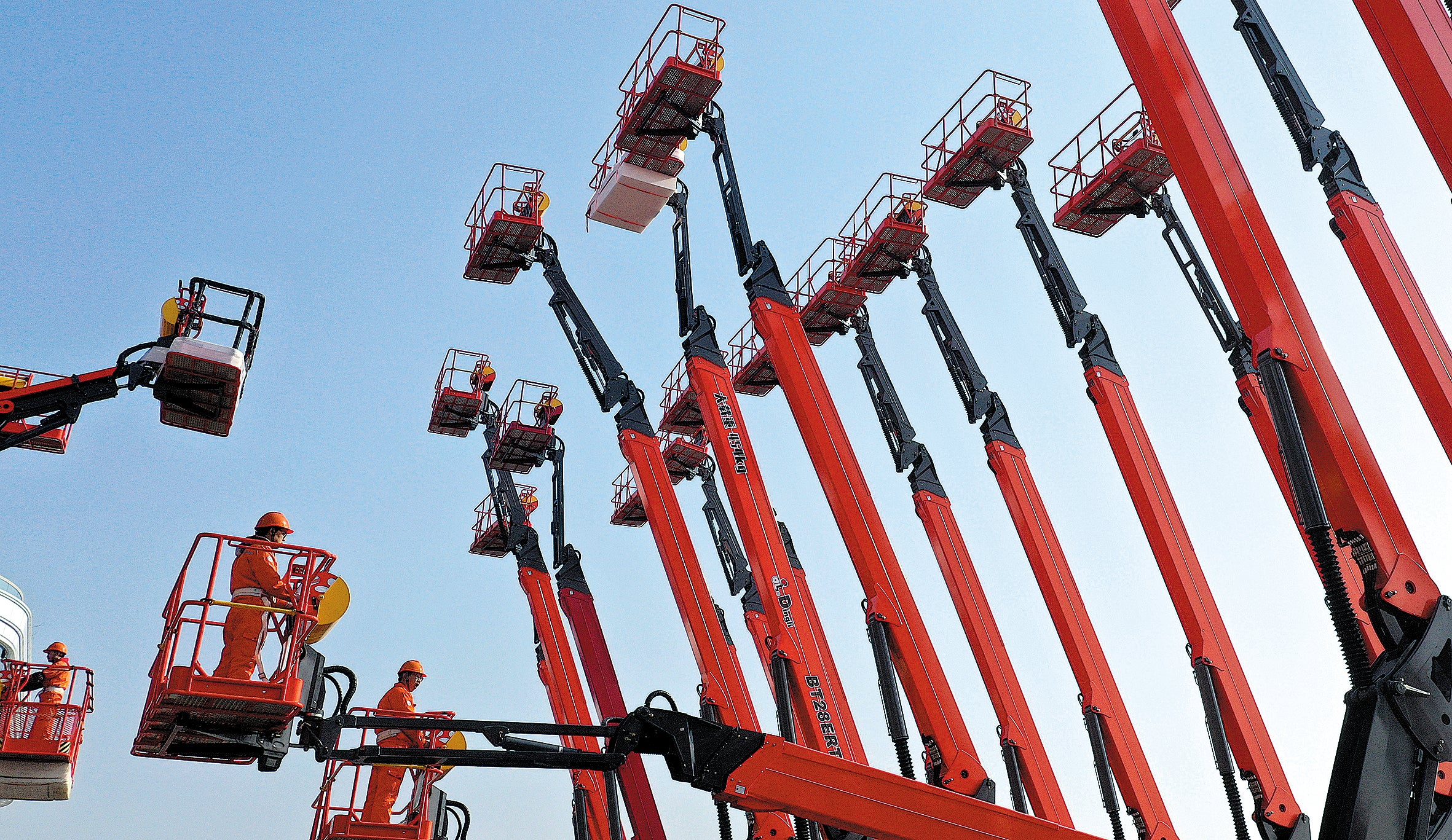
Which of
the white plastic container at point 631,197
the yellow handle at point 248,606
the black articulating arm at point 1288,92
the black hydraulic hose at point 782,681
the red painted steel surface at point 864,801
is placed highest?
the white plastic container at point 631,197

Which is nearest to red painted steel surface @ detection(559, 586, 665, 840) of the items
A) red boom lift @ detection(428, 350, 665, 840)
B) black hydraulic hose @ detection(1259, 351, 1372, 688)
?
red boom lift @ detection(428, 350, 665, 840)

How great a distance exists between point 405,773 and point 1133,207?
1294cm

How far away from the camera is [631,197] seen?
63.4 feet

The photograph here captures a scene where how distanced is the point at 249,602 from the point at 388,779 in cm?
685

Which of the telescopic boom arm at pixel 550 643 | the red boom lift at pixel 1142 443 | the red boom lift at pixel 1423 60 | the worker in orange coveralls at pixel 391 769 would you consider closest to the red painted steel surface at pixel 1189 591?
the red boom lift at pixel 1142 443

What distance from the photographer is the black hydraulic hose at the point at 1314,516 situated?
24.9 ft

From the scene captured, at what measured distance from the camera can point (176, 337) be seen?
12562 mm

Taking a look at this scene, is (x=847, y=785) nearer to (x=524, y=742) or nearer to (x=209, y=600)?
(x=524, y=742)

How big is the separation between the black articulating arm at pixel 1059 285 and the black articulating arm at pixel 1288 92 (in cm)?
483

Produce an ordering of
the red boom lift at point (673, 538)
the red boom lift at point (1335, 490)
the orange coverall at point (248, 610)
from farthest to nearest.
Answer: the red boom lift at point (673, 538)
the orange coverall at point (248, 610)
the red boom lift at point (1335, 490)

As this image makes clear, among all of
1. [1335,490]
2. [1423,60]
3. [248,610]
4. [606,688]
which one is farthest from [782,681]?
[1423,60]

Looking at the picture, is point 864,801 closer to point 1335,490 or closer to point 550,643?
point 1335,490

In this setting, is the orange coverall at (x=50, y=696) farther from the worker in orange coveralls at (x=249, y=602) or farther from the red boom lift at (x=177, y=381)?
the worker in orange coveralls at (x=249, y=602)

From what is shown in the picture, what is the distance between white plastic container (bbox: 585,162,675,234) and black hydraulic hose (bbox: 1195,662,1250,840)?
10.5 m
